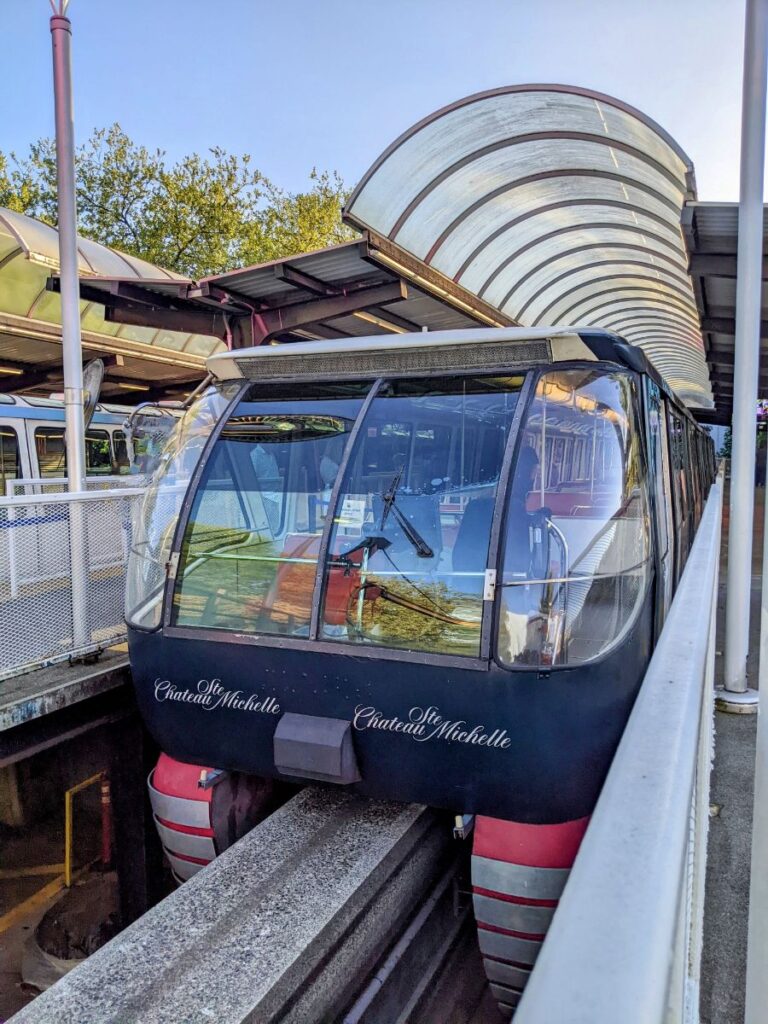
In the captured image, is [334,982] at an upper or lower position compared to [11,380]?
lower

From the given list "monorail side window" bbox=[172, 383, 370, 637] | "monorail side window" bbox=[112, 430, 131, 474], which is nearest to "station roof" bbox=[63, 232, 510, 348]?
"monorail side window" bbox=[172, 383, 370, 637]

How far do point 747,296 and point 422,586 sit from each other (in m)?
3.35

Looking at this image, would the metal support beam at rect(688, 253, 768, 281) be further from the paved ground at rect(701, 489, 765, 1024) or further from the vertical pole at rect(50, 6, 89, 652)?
the vertical pole at rect(50, 6, 89, 652)

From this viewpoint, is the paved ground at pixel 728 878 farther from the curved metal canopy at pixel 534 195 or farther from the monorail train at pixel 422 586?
the curved metal canopy at pixel 534 195

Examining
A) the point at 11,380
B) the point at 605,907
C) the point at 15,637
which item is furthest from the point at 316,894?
the point at 11,380

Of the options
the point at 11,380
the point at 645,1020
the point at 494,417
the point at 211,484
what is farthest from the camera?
the point at 11,380

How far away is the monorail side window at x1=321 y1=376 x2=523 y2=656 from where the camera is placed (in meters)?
3.42

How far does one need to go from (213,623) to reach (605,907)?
3.12m

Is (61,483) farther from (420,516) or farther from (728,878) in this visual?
(728,878)

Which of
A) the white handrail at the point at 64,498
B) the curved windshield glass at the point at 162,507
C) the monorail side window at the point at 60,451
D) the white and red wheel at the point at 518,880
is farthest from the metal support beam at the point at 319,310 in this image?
the white and red wheel at the point at 518,880

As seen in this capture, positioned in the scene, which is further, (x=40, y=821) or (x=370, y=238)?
(x=40, y=821)

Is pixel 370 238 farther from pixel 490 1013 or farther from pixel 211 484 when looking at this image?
pixel 490 1013

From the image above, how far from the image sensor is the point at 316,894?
10.4ft

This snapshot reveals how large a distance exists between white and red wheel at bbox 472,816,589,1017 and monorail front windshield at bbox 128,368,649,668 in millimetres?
817
